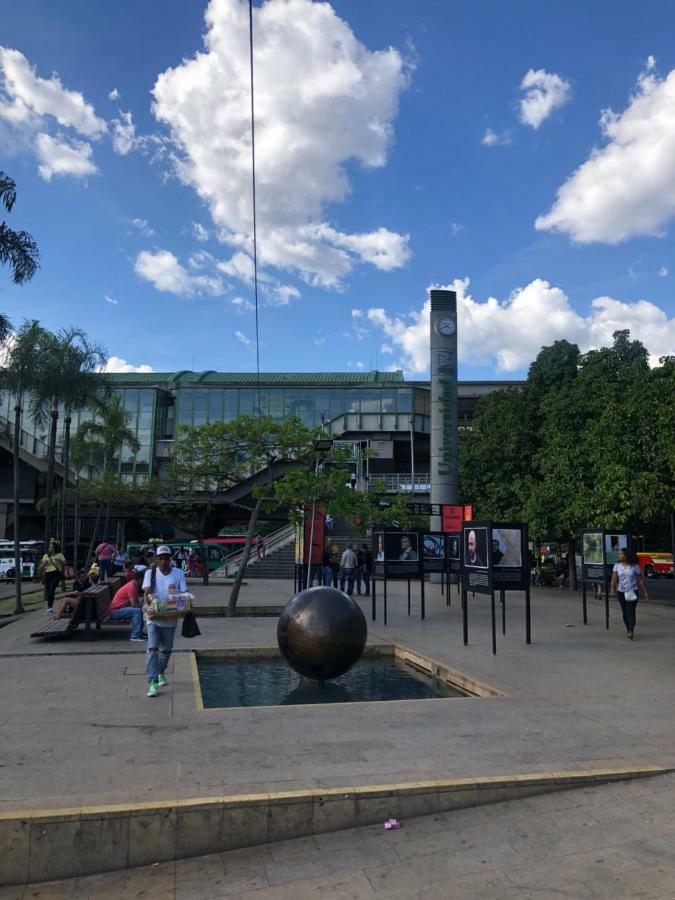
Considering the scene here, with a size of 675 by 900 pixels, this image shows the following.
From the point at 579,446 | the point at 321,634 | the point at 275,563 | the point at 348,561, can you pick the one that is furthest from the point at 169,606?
the point at 275,563

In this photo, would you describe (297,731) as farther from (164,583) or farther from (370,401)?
(370,401)

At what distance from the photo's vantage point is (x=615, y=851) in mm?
4273

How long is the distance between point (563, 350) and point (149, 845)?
32.4m

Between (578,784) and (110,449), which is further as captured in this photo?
(110,449)

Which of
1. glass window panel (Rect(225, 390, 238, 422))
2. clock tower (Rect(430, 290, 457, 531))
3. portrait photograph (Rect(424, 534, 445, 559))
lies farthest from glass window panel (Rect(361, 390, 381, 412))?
portrait photograph (Rect(424, 534, 445, 559))

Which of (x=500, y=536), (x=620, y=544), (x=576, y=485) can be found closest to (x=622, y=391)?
(x=576, y=485)

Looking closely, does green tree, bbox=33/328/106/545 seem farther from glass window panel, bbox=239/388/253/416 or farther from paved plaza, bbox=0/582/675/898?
glass window panel, bbox=239/388/253/416

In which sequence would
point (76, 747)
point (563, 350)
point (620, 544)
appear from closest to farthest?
point (76, 747) → point (620, 544) → point (563, 350)

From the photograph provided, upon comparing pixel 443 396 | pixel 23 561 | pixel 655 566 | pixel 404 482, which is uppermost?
pixel 443 396

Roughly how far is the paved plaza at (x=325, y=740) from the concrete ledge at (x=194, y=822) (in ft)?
0.34

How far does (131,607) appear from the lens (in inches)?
511

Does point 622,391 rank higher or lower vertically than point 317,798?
higher

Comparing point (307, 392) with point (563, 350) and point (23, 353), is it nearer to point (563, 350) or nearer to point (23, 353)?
point (563, 350)

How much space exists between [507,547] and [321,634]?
16.2ft
